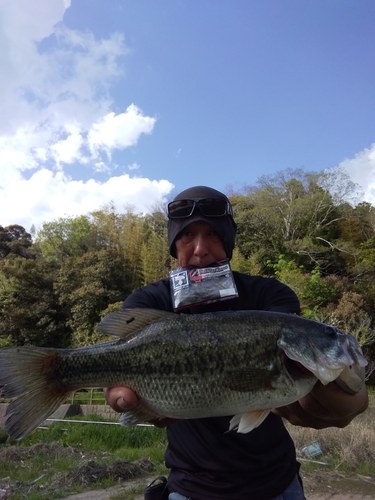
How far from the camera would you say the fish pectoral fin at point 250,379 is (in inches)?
83.3

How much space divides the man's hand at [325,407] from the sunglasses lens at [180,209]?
4.98 ft

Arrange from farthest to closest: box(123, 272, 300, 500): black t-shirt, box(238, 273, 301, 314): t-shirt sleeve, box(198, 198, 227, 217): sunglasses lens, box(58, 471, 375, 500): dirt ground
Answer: box(58, 471, 375, 500): dirt ground → box(198, 198, 227, 217): sunglasses lens → box(238, 273, 301, 314): t-shirt sleeve → box(123, 272, 300, 500): black t-shirt

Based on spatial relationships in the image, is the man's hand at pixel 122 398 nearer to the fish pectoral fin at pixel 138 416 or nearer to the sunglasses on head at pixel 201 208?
the fish pectoral fin at pixel 138 416

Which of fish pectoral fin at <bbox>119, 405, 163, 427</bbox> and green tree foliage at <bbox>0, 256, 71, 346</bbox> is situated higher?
green tree foliage at <bbox>0, 256, 71, 346</bbox>

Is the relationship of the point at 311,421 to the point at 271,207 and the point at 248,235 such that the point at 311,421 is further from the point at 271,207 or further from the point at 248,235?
the point at 271,207

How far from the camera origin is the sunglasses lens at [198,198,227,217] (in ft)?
9.98

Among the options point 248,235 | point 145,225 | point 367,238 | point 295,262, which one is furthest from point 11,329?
point 367,238

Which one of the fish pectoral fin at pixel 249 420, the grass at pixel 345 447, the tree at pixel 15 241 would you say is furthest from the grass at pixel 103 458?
the tree at pixel 15 241

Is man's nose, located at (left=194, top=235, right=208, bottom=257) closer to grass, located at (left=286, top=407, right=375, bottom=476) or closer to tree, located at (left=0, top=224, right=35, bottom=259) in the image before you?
grass, located at (left=286, top=407, right=375, bottom=476)

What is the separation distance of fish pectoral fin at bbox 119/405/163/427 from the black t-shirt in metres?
0.45

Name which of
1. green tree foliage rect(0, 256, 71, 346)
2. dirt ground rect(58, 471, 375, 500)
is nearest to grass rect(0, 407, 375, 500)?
dirt ground rect(58, 471, 375, 500)

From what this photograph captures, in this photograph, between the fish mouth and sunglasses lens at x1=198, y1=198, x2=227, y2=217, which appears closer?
the fish mouth

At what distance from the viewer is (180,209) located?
3117mm

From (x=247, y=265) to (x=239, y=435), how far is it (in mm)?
27177
